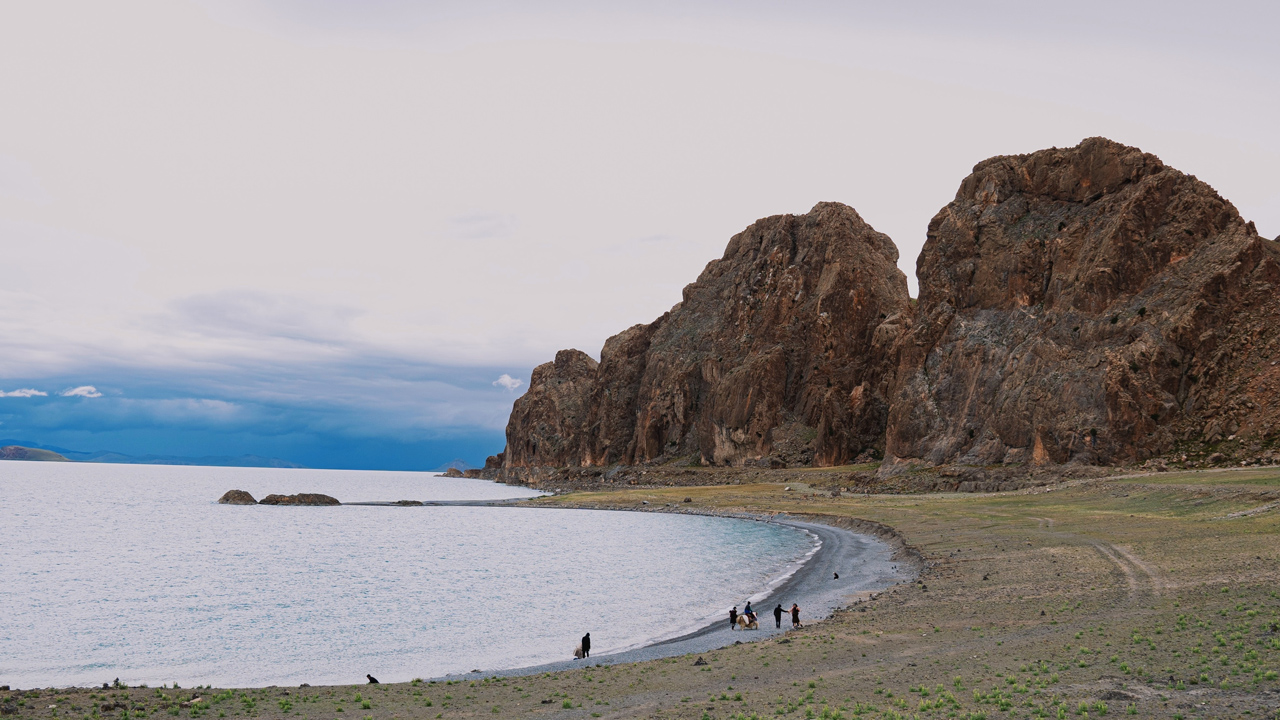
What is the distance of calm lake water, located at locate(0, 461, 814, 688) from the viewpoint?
103 ft

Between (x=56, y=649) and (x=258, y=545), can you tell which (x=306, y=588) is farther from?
(x=258, y=545)

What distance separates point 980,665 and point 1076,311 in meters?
89.8

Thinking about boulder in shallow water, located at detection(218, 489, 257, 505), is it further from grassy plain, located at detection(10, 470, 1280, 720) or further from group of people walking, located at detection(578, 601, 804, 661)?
grassy plain, located at detection(10, 470, 1280, 720)

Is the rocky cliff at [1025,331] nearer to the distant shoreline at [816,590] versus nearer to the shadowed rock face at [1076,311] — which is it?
the shadowed rock face at [1076,311]

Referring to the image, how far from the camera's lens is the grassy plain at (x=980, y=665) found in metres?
17.1

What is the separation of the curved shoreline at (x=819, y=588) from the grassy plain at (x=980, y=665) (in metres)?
2.57

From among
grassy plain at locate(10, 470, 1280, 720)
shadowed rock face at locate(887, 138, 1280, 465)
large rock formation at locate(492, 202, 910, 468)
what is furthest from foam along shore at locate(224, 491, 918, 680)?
large rock formation at locate(492, 202, 910, 468)

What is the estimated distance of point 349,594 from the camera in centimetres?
4819

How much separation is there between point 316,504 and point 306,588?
100195 millimetres

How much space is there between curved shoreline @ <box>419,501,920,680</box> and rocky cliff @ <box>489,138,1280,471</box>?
1410 inches

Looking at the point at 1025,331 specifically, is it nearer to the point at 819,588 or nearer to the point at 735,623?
the point at 819,588

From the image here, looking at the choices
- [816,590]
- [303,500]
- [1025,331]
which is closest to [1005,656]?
[816,590]

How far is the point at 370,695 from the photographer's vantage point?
72.7ft

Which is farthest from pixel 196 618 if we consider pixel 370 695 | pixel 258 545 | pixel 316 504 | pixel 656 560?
pixel 316 504
